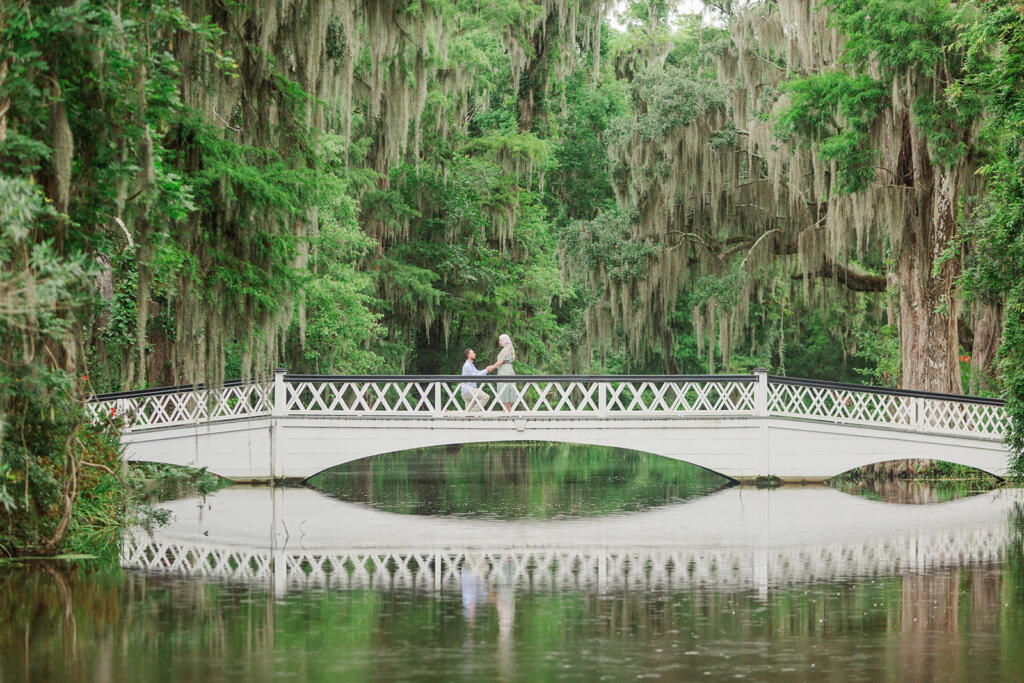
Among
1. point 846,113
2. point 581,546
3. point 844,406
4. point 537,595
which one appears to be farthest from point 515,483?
point 537,595

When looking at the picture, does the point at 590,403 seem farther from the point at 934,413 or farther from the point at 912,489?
the point at 934,413

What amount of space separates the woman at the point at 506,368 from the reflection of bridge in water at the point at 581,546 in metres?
5.51

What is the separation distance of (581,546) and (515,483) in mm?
11266

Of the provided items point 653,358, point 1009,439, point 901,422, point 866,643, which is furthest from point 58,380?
point 653,358

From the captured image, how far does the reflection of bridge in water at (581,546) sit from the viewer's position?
1350cm

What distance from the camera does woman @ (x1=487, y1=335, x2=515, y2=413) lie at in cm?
2672

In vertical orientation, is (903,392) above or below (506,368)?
below

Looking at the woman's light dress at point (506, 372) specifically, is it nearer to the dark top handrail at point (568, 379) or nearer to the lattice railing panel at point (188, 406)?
the dark top handrail at point (568, 379)

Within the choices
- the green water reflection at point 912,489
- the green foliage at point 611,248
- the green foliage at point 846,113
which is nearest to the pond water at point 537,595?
the green water reflection at point 912,489

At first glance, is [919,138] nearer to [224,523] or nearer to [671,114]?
[671,114]

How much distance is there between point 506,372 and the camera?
93.0ft

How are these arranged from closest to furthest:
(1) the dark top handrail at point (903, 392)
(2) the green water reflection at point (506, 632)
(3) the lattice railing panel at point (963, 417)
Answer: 1. (2) the green water reflection at point (506, 632)
2. (1) the dark top handrail at point (903, 392)
3. (3) the lattice railing panel at point (963, 417)

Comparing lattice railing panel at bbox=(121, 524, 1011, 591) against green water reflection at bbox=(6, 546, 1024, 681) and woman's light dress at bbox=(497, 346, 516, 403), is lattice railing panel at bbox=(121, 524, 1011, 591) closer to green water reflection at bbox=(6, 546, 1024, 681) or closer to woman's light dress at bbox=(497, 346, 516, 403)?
green water reflection at bbox=(6, 546, 1024, 681)

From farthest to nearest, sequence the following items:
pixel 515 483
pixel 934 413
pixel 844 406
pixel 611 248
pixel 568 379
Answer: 1. pixel 611 248
2. pixel 515 483
3. pixel 844 406
4. pixel 568 379
5. pixel 934 413
